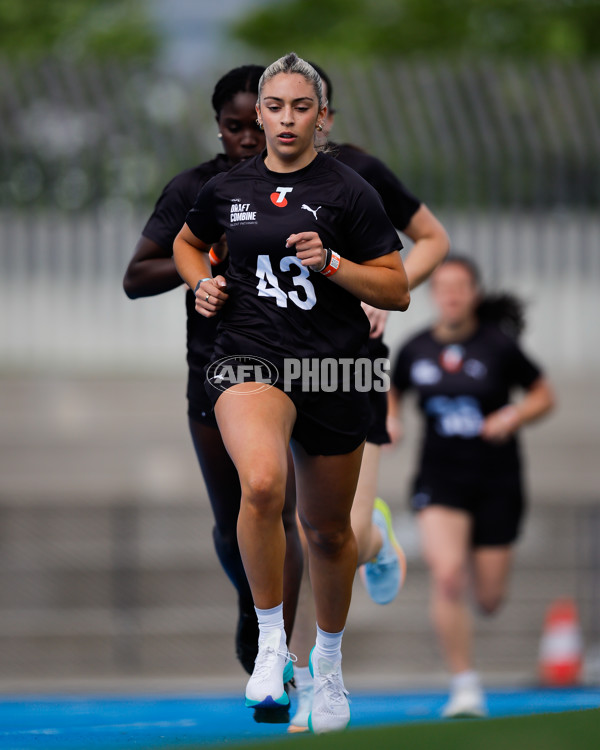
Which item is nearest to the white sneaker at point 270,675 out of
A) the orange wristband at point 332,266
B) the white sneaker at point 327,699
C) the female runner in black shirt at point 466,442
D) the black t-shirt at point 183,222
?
the white sneaker at point 327,699

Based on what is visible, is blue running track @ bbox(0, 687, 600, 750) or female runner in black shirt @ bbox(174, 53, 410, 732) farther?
blue running track @ bbox(0, 687, 600, 750)

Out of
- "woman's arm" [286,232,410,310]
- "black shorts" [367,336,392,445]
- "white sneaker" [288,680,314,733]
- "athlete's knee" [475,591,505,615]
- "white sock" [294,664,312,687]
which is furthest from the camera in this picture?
"athlete's knee" [475,591,505,615]

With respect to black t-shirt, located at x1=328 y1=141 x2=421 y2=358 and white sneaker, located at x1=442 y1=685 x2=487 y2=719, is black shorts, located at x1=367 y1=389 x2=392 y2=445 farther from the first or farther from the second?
white sneaker, located at x1=442 y1=685 x2=487 y2=719

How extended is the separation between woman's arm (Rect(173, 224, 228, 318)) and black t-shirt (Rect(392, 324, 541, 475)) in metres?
3.57

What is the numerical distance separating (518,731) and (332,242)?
1562 millimetres

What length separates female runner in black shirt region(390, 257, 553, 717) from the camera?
23.9 ft

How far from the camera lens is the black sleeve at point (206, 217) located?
3.88 m

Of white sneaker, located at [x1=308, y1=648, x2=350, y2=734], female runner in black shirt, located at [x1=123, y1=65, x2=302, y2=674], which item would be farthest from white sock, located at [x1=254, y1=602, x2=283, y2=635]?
female runner in black shirt, located at [x1=123, y1=65, x2=302, y2=674]

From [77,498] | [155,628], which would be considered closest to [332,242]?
[155,628]

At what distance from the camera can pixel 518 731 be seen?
3283 mm

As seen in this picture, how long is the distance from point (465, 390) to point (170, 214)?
345 centimetres

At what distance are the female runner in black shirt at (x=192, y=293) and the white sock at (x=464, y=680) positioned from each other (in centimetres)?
277

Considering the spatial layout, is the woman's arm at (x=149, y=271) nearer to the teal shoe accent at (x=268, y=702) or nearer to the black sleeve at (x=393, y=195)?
the black sleeve at (x=393, y=195)

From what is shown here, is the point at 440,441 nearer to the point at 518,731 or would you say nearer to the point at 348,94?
the point at 518,731
